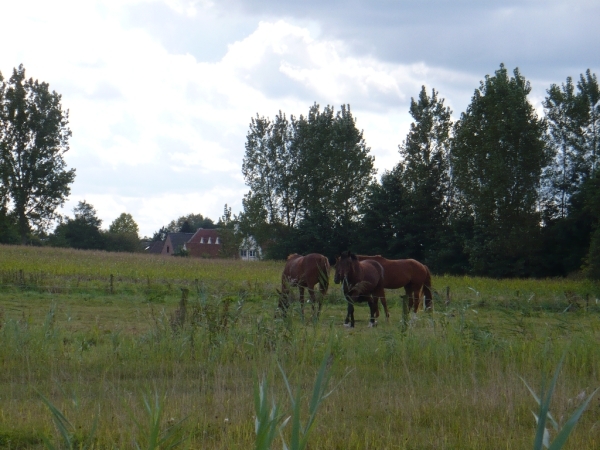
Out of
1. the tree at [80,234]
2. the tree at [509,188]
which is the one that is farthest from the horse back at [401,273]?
the tree at [80,234]

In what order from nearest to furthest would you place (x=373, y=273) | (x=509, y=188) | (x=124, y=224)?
(x=373, y=273)
(x=509, y=188)
(x=124, y=224)

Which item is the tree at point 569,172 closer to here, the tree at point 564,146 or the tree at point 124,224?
the tree at point 564,146

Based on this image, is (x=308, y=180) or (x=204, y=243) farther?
(x=204, y=243)

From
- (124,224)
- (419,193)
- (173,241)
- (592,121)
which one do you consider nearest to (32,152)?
(419,193)

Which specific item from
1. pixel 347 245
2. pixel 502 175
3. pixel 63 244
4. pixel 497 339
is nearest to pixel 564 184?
pixel 502 175

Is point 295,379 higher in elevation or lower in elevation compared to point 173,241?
lower

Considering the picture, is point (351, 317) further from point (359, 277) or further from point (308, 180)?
point (308, 180)

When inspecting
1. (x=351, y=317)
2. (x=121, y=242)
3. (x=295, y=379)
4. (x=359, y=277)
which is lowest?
(x=295, y=379)

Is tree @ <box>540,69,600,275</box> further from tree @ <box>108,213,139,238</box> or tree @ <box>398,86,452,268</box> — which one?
tree @ <box>108,213,139,238</box>

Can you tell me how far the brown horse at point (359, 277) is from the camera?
1287 centimetres

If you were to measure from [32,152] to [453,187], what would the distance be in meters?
33.7

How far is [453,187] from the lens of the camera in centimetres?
4919

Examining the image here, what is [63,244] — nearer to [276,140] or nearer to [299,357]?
[276,140]

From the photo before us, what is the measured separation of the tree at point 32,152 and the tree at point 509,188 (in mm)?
Answer: 33093
